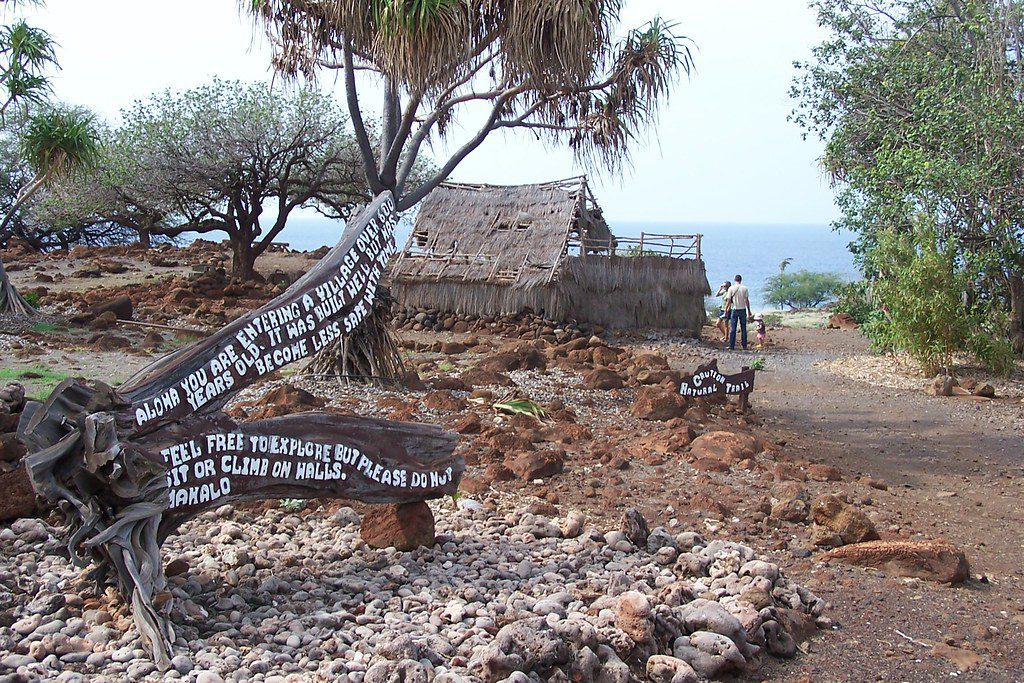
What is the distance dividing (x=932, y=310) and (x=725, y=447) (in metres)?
7.08

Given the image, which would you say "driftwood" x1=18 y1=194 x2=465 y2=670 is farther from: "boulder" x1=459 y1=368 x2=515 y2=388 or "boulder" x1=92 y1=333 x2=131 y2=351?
"boulder" x1=92 y1=333 x2=131 y2=351

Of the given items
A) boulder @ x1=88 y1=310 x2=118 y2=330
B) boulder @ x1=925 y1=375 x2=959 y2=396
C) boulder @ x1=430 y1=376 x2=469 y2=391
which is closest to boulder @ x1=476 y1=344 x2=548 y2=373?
boulder @ x1=430 y1=376 x2=469 y2=391

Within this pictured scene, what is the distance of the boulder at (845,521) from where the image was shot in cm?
635

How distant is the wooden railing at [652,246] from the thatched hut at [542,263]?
1.0 inches

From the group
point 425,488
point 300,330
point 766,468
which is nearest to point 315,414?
point 300,330

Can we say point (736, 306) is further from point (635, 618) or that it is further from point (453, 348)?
point (635, 618)

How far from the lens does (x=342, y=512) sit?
607 centimetres

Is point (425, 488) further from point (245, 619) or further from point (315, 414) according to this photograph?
point (245, 619)

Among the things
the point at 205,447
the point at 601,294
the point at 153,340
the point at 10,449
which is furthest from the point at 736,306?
the point at 205,447

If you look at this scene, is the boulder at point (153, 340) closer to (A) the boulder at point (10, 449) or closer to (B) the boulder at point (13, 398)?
(B) the boulder at point (13, 398)

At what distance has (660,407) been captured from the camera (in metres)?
10.1

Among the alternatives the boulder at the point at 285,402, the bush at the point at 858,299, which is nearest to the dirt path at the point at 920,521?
the bush at the point at 858,299

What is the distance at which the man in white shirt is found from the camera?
712 inches

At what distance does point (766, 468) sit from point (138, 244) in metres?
24.1
